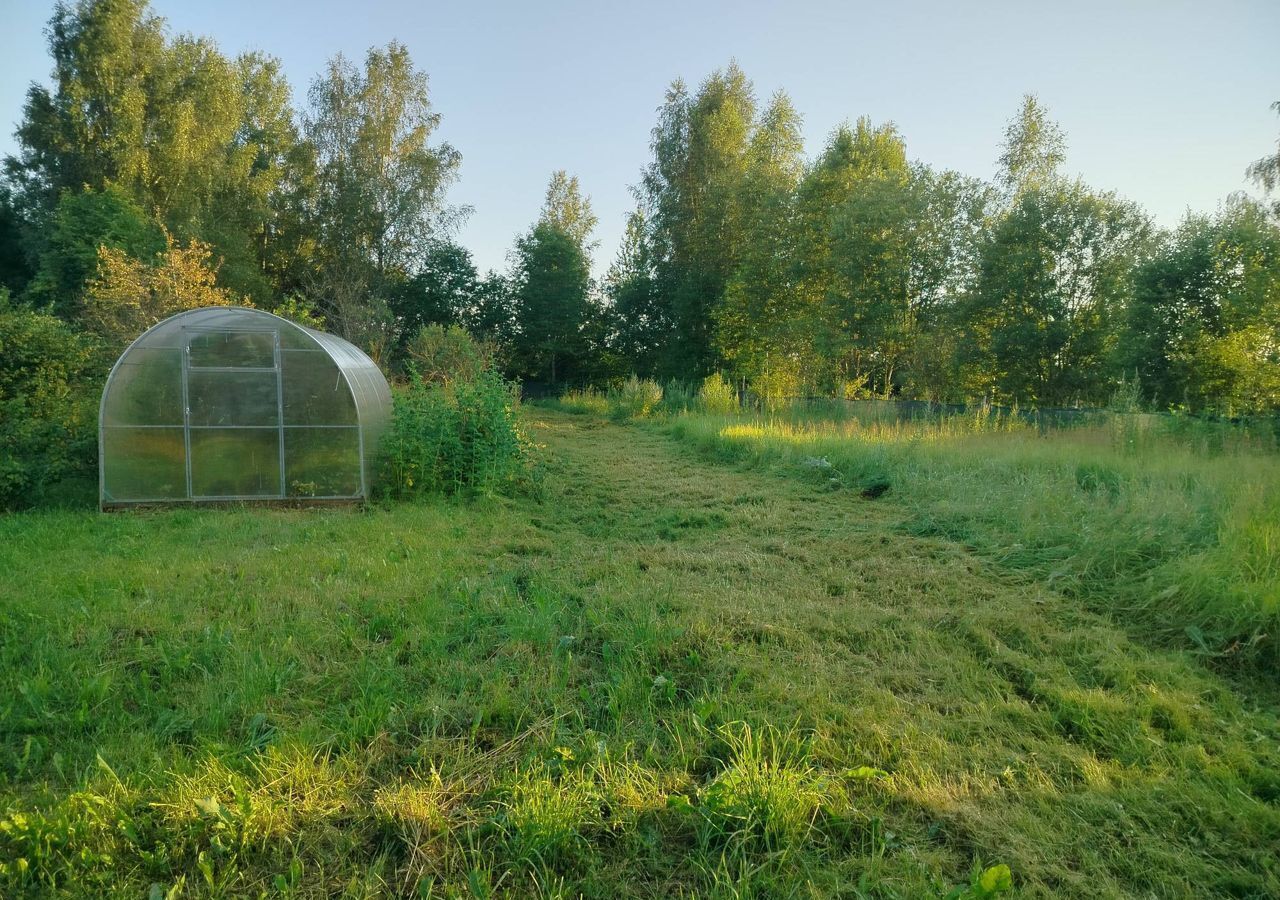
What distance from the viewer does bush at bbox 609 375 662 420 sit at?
2106 centimetres

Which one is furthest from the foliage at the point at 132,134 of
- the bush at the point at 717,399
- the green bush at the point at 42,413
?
the bush at the point at 717,399

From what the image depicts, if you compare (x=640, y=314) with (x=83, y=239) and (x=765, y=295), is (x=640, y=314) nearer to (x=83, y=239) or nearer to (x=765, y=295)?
(x=765, y=295)

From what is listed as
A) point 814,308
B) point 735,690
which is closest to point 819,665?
point 735,690

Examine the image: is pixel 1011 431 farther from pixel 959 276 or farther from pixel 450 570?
pixel 450 570

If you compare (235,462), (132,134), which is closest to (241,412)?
(235,462)

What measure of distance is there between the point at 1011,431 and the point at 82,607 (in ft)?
36.5

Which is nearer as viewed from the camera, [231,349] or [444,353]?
[231,349]

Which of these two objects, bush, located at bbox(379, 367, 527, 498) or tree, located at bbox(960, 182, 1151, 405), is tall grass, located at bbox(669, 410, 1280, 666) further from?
tree, located at bbox(960, 182, 1151, 405)

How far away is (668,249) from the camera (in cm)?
2967

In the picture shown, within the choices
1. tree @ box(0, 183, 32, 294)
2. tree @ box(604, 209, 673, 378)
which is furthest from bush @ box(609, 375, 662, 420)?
tree @ box(0, 183, 32, 294)

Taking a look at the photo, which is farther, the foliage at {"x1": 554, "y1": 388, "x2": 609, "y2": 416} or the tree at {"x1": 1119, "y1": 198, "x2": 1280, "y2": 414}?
the foliage at {"x1": 554, "y1": 388, "x2": 609, "y2": 416}

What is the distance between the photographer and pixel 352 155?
25.7m

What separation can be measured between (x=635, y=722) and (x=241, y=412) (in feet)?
23.6

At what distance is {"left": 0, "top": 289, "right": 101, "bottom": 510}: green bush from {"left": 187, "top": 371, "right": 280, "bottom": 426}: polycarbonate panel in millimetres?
1238
